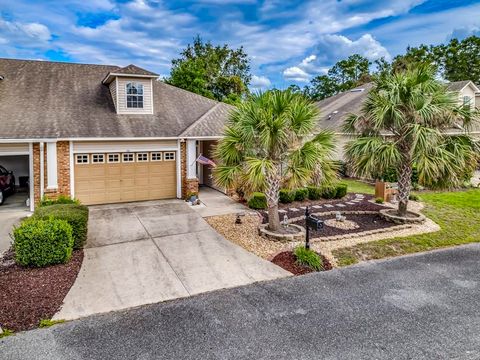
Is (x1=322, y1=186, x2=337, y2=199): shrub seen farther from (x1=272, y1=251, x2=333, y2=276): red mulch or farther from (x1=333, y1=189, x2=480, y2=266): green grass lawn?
(x1=272, y1=251, x2=333, y2=276): red mulch

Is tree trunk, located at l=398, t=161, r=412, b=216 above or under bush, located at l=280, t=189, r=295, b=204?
above

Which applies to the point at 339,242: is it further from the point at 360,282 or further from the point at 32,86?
the point at 32,86

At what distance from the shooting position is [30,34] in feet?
57.4

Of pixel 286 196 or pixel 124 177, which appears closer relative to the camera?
pixel 286 196

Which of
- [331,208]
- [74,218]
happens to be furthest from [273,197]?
[74,218]

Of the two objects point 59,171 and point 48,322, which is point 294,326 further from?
point 59,171

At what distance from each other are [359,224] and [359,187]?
26.3ft

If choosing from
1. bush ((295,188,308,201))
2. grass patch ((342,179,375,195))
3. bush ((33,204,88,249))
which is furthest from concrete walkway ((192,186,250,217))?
grass patch ((342,179,375,195))

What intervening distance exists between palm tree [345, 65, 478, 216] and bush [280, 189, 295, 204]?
3.57 meters

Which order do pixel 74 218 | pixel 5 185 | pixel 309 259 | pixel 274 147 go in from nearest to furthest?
pixel 309 259
pixel 74 218
pixel 274 147
pixel 5 185

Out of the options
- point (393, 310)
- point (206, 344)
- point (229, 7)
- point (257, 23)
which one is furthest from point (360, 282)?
Result: point (257, 23)

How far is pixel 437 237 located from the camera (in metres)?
10.2

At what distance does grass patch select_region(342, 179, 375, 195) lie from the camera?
1761 centimetres

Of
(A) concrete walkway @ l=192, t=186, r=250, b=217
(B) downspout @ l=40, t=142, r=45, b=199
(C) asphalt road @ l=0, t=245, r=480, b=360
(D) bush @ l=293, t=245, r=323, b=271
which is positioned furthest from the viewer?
(A) concrete walkway @ l=192, t=186, r=250, b=217
